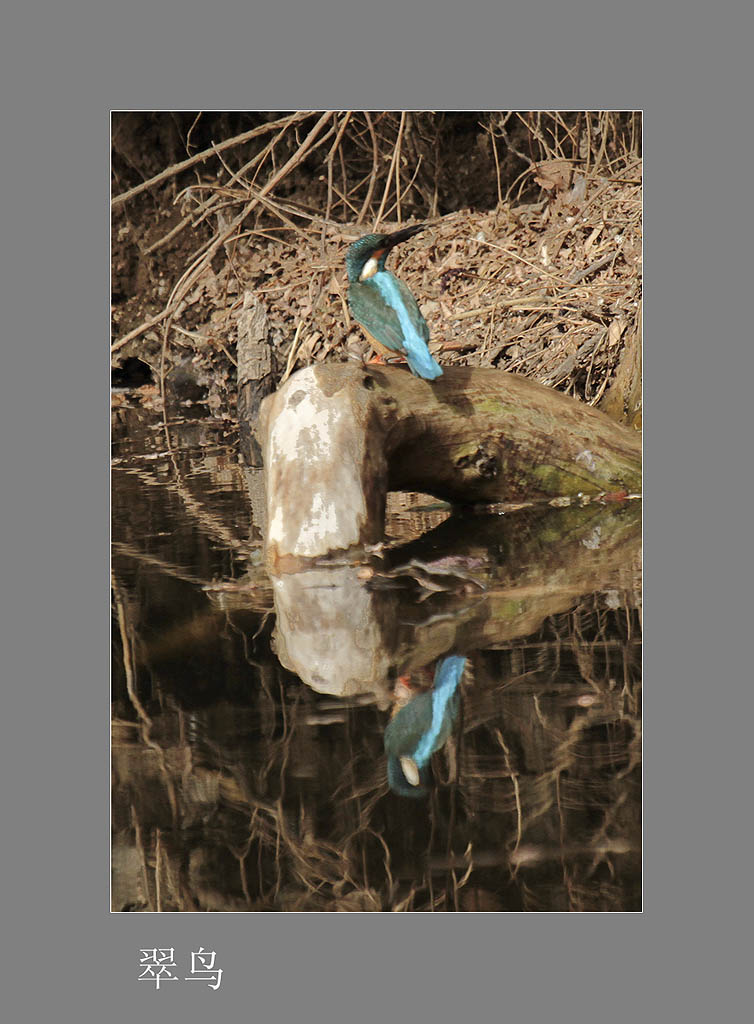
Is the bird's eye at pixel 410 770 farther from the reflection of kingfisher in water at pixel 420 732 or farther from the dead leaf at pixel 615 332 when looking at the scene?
the dead leaf at pixel 615 332

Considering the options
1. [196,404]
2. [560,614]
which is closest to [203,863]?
[560,614]

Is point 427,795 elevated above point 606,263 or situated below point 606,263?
below

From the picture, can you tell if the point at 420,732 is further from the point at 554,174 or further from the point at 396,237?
the point at 554,174

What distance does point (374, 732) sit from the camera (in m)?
2.76

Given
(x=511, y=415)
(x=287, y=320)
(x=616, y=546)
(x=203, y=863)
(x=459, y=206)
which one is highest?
(x=459, y=206)

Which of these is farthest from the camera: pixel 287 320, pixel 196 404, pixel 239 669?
pixel 196 404

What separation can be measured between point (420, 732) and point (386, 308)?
2289mm

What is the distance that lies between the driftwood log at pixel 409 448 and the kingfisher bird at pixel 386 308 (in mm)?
149

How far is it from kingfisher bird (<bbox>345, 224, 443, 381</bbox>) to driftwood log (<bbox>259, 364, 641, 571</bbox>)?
0.49 feet

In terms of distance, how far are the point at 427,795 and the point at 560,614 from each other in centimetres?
112

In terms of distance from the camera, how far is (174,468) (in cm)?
648

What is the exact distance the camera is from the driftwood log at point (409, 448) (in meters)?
4.23

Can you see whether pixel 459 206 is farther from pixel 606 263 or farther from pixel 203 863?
pixel 203 863

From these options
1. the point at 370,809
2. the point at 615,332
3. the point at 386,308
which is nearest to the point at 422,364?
the point at 386,308
